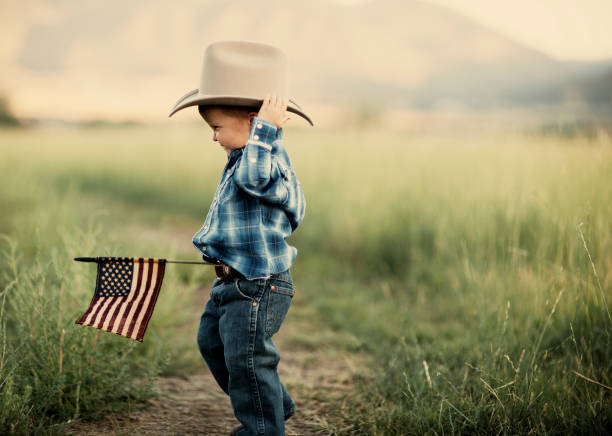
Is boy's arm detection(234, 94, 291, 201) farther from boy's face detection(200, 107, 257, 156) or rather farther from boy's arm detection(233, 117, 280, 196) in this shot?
boy's face detection(200, 107, 257, 156)

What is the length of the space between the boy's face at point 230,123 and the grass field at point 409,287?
0.91 m

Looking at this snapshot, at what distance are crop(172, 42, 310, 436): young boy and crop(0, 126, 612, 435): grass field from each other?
24.0 inches

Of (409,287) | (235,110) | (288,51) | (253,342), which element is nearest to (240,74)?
(235,110)

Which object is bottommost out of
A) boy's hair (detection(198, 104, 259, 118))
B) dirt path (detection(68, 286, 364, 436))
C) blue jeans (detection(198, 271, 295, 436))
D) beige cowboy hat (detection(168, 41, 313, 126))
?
dirt path (detection(68, 286, 364, 436))

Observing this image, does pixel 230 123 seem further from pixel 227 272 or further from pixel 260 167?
pixel 227 272

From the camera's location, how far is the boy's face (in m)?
1.98

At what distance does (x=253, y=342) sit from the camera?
6.23 feet

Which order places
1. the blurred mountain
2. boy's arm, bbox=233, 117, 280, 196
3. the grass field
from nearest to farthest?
boy's arm, bbox=233, 117, 280, 196, the grass field, the blurred mountain

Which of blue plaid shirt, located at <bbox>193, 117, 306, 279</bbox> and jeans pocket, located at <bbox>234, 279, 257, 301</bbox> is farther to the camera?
jeans pocket, located at <bbox>234, 279, 257, 301</bbox>

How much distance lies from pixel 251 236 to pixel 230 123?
1.40 feet

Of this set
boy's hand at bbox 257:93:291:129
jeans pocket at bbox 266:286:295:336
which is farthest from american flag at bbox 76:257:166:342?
boy's hand at bbox 257:93:291:129

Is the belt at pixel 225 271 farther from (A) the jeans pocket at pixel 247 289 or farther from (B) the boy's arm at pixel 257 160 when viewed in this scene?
(B) the boy's arm at pixel 257 160

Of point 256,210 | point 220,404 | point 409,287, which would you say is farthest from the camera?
point 409,287

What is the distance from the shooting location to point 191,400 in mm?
2711
